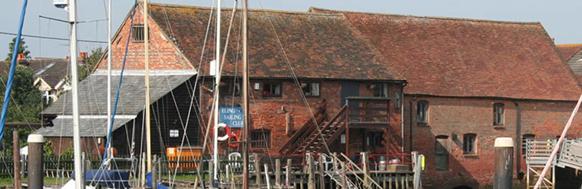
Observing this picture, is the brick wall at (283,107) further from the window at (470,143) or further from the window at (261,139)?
the window at (470,143)

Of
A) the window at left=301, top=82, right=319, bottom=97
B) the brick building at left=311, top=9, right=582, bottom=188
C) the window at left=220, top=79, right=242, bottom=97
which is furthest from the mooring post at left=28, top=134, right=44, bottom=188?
the brick building at left=311, top=9, right=582, bottom=188

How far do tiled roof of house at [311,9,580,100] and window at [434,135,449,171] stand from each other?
92.1 inches

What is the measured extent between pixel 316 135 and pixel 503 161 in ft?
115

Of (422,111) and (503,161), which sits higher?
(422,111)

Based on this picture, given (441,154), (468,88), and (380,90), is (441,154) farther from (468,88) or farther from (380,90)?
(380,90)

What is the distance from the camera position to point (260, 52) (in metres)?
62.1

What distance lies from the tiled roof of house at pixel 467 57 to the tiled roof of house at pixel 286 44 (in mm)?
1575

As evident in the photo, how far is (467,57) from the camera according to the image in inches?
2756

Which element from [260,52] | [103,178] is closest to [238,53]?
[260,52]

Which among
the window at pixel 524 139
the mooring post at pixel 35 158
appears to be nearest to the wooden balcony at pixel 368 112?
the window at pixel 524 139

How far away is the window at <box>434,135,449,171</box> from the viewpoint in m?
66.0

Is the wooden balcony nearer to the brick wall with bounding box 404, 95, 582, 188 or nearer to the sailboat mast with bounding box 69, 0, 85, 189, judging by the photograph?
the brick wall with bounding box 404, 95, 582, 188

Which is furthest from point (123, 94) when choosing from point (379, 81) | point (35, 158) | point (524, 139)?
point (35, 158)

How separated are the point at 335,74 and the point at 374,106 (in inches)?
92.6
